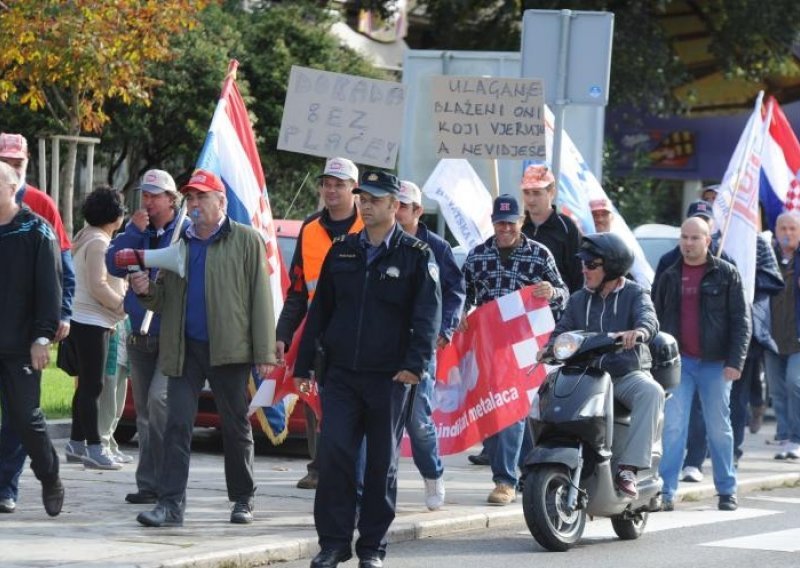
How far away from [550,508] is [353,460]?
1.41m

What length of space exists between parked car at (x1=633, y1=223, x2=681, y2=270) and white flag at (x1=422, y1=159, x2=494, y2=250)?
498 centimetres

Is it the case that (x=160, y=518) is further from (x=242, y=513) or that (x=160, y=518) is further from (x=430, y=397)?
(x=430, y=397)

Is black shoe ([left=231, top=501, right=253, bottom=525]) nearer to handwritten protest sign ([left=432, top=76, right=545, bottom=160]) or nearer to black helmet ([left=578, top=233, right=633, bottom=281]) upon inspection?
black helmet ([left=578, top=233, right=633, bottom=281])

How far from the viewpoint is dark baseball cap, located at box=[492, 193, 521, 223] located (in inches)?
442

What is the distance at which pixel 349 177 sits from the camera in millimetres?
10539

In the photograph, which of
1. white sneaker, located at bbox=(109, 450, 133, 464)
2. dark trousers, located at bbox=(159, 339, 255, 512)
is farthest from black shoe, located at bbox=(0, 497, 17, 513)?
white sneaker, located at bbox=(109, 450, 133, 464)

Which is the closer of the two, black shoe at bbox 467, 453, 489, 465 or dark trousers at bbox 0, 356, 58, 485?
dark trousers at bbox 0, 356, 58, 485

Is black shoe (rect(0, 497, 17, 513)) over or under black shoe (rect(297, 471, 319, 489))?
under

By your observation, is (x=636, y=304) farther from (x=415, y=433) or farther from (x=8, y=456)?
(x=8, y=456)

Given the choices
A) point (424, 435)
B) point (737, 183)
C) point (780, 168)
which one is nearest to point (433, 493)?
point (424, 435)

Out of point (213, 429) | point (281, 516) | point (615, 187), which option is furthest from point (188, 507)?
point (615, 187)

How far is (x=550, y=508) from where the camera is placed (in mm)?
9656

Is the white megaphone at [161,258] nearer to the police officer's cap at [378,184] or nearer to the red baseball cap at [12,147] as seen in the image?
the police officer's cap at [378,184]

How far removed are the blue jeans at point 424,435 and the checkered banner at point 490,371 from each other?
0.79m
